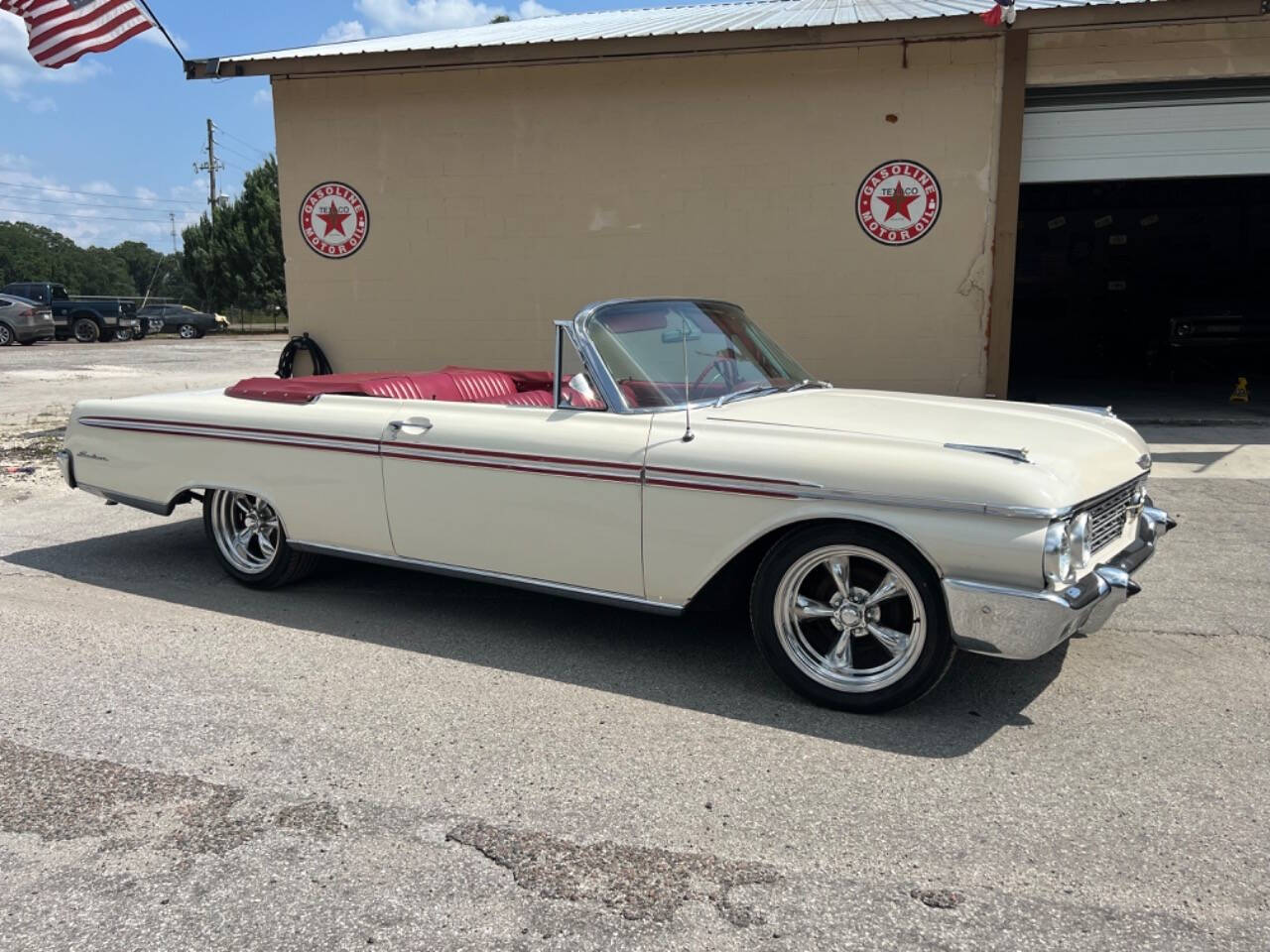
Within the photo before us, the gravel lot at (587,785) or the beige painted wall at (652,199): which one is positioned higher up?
the beige painted wall at (652,199)

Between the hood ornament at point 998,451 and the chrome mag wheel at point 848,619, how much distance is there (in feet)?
1.53

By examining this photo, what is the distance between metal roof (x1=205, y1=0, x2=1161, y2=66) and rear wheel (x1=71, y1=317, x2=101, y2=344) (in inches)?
928

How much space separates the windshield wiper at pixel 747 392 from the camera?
4.30 metres

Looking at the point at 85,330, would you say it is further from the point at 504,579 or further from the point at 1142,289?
the point at 504,579

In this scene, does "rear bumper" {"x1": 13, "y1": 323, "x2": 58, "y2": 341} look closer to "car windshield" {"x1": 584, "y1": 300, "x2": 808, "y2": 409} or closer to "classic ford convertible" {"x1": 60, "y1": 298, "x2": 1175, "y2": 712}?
"classic ford convertible" {"x1": 60, "y1": 298, "x2": 1175, "y2": 712}

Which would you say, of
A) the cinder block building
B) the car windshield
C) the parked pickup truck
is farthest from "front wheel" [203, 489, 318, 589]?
the parked pickup truck

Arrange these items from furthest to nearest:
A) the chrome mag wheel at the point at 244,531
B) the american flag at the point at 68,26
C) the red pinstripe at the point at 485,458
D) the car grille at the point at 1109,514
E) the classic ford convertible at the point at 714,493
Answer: the american flag at the point at 68,26, the chrome mag wheel at the point at 244,531, the red pinstripe at the point at 485,458, the car grille at the point at 1109,514, the classic ford convertible at the point at 714,493

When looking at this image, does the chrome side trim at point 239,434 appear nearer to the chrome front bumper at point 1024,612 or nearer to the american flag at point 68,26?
the chrome front bumper at point 1024,612

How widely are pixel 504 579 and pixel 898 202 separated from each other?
686 centimetres

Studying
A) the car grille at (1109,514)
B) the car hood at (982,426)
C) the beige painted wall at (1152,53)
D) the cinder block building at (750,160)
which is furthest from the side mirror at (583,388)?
the beige painted wall at (1152,53)

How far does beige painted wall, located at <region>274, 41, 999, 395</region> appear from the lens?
9586 mm

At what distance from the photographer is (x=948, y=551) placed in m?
3.36

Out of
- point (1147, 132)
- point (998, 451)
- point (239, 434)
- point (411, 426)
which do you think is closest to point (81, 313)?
point (239, 434)

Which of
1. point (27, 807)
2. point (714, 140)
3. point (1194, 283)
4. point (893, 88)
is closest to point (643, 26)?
point (714, 140)
